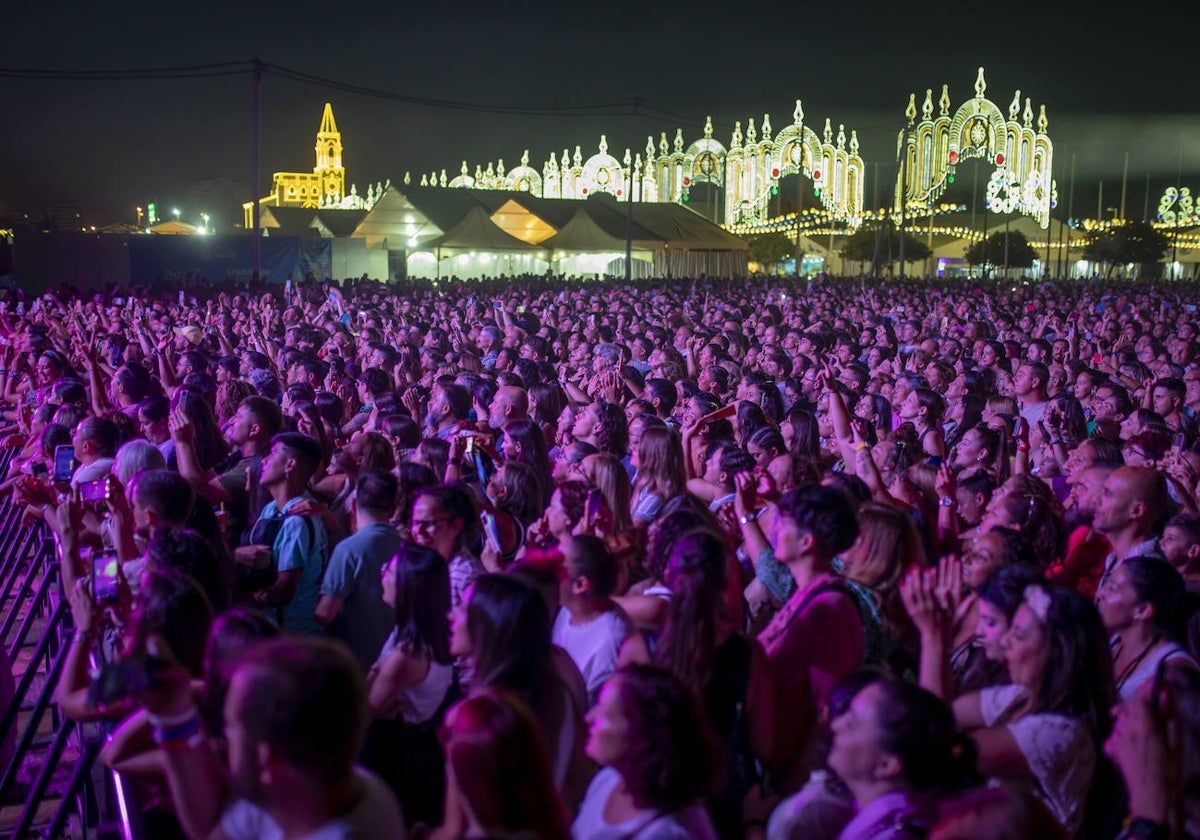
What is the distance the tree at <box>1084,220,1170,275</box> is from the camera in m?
68.2

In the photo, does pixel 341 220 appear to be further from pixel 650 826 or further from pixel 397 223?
pixel 650 826

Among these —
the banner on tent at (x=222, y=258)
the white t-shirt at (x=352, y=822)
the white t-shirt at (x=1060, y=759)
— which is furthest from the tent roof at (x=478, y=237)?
the white t-shirt at (x=352, y=822)

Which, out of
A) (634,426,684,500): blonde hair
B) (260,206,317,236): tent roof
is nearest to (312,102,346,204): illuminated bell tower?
(260,206,317,236): tent roof

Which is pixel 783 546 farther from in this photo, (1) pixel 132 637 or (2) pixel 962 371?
(2) pixel 962 371

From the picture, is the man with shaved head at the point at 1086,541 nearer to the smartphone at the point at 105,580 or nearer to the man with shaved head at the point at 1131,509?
the man with shaved head at the point at 1131,509

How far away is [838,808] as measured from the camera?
2.47 m

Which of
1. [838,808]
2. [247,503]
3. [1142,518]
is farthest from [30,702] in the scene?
[1142,518]

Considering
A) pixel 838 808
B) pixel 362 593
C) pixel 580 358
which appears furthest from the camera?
pixel 580 358

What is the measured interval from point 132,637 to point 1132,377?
9275 mm

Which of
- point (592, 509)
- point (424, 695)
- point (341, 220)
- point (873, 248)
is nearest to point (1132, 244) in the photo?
point (873, 248)

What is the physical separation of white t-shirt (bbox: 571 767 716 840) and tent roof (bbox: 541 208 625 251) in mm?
36747

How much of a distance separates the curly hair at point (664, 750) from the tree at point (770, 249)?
70.9 metres

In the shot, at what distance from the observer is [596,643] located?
132 inches

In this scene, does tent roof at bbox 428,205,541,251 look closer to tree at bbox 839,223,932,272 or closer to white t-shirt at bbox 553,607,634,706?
white t-shirt at bbox 553,607,634,706
